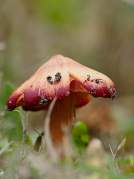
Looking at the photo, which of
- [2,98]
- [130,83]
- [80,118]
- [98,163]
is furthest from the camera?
[130,83]

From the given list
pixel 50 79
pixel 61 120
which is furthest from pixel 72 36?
pixel 50 79

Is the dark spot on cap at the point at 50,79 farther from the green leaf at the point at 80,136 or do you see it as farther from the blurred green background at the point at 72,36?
the blurred green background at the point at 72,36

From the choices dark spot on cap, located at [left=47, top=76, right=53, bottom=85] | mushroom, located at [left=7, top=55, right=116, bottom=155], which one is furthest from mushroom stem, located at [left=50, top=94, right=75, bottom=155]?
dark spot on cap, located at [left=47, top=76, right=53, bottom=85]

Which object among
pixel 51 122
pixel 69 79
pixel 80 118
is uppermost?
pixel 69 79

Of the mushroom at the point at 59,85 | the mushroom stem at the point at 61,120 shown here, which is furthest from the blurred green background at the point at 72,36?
the mushroom at the point at 59,85

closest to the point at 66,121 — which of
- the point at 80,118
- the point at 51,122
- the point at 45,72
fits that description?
the point at 51,122

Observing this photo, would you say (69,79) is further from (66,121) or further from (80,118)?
(80,118)
